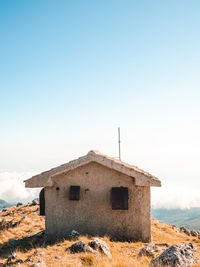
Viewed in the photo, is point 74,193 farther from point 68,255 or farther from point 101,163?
point 68,255

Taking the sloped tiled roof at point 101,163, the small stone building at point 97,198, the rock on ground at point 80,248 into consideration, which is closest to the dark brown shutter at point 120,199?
the small stone building at point 97,198

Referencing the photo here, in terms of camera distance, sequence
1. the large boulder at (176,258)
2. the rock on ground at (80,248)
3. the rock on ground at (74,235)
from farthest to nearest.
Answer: the rock on ground at (74,235), the rock on ground at (80,248), the large boulder at (176,258)

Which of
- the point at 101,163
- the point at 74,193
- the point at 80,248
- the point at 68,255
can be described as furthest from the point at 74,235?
the point at 101,163

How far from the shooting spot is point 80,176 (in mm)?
12562

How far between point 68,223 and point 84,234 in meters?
0.98

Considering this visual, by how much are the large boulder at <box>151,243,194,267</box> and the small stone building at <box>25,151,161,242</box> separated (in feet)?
14.0

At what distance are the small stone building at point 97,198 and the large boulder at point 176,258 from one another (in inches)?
168

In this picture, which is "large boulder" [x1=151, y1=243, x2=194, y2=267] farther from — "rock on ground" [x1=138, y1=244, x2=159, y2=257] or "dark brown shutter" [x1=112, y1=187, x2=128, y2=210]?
"dark brown shutter" [x1=112, y1=187, x2=128, y2=210]

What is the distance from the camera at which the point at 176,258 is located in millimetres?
7172

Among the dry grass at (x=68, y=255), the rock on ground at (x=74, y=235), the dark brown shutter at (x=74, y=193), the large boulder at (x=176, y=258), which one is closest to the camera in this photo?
the large boulder at (x=176, y=258)

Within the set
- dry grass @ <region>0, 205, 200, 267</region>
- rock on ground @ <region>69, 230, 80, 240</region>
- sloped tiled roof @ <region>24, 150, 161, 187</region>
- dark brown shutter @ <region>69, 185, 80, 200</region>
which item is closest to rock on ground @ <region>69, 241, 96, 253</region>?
dry grass @ <region>0, 205, 200, 267</region>

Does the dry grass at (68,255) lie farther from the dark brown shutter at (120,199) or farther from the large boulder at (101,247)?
the dark brown shutter at (120,199)

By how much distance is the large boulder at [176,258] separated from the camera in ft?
23.2

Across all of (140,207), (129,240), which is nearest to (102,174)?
(140,207)
